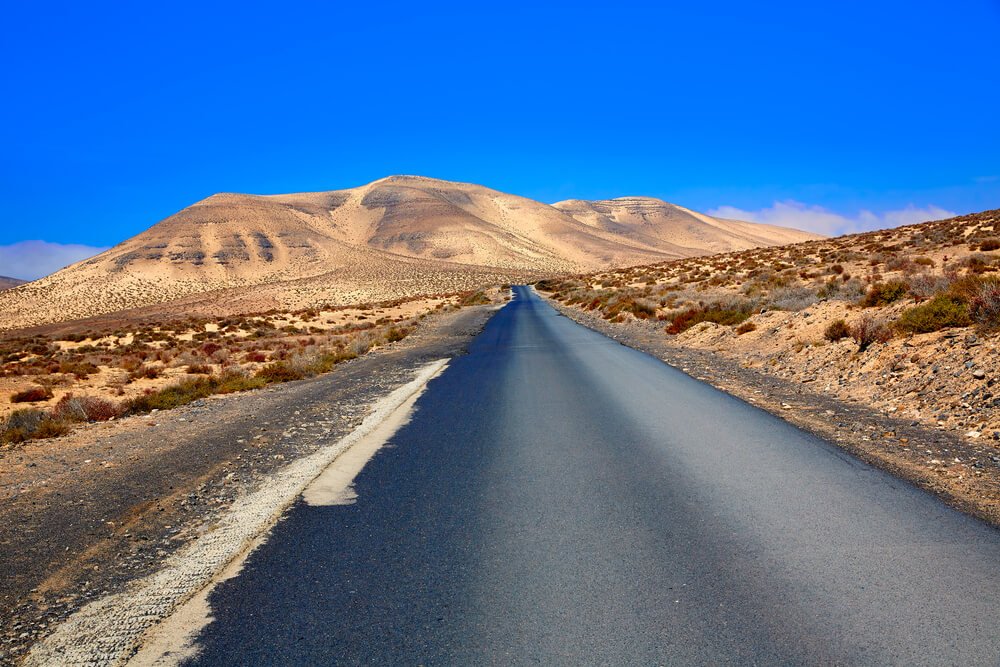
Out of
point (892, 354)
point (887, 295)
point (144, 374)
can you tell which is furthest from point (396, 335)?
point (892, 354)

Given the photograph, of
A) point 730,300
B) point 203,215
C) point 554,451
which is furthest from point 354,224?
point 554,451

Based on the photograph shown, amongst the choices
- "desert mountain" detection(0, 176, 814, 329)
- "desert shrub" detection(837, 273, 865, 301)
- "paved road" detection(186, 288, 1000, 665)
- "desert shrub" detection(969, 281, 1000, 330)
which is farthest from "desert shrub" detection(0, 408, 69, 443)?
"desert mountain" detection(0, 176, 814, 329)

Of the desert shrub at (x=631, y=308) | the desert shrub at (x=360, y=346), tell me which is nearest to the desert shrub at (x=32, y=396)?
the desert shrub at (x=360, y=346)

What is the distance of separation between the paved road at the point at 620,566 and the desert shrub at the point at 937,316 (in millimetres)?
5872

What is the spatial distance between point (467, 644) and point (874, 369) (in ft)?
34.4

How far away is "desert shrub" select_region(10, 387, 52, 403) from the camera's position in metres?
16.8

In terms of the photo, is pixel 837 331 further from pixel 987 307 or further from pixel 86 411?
pixel 86 411

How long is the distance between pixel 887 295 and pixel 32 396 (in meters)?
23.0

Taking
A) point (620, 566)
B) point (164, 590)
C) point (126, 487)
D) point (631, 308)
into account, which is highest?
point (631, 308)

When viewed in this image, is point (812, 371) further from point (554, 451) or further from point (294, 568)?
point (294, 568)

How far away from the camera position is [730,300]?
23.8m

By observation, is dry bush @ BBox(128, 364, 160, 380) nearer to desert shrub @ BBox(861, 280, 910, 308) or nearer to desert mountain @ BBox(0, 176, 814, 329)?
desert shrub @ BBox(861, 280, 910, 308)

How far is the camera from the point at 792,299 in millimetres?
20562

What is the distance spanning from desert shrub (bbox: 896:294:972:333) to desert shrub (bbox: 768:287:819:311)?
6.85 m
